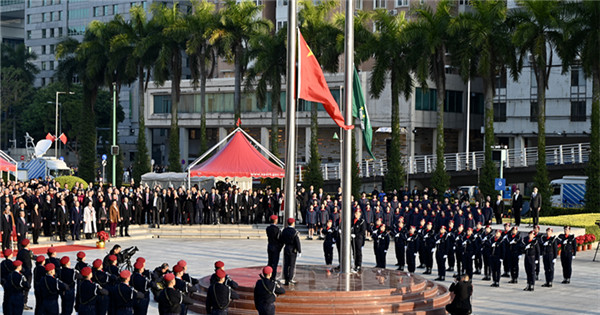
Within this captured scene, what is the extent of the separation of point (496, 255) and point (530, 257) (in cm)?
109

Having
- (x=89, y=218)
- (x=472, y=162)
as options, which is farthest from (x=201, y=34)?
(x=89, y=218)

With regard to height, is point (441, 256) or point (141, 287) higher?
point (141, 287)

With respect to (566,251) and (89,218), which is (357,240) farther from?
(89,218)

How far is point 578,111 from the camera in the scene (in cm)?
6256

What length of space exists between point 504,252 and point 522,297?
8.16 ft

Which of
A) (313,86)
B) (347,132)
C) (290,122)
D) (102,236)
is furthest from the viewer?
(102,236)

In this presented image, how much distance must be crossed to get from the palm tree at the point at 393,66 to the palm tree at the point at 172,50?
43.0ft

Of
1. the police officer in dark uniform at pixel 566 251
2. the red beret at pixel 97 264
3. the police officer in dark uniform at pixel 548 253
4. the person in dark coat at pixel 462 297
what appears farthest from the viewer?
the police officer in dark uniform at pixel 566 251

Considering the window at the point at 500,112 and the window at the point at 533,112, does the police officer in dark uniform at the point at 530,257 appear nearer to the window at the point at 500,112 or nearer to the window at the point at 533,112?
the window at the point at 533,112

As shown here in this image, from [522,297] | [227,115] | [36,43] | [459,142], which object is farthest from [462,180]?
[36,43]

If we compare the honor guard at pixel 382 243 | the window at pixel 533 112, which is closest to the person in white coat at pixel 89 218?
the honor guard at pixel 382 243

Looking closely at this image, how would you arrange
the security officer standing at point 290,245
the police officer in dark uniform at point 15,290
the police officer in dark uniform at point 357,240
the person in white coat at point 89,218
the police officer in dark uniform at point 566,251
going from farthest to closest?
the person in white coat at point 89,218
the police officer in dark uniform at point 566,251
the police officer in dark uniform at point 357,240
the security officer standing at point 290,245
the police officer in dark uniform at point 15,290

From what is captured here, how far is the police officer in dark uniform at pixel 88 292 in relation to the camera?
16.8 m

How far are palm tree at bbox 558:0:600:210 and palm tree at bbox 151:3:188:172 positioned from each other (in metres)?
24.0
